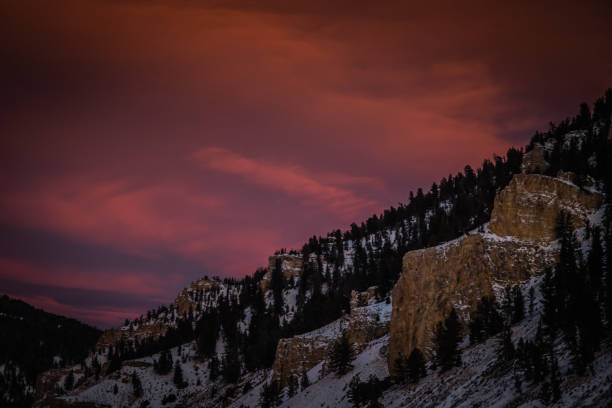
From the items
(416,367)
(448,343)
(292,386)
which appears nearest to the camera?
(448,343)

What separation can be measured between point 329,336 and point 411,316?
1307 inches

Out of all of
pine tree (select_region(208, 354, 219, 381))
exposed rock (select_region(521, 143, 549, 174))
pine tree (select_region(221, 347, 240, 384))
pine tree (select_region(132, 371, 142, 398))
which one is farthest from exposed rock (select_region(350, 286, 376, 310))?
pine tree (select_region(132, 371, 142, 398))

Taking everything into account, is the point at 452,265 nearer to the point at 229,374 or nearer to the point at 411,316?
the point at 411,316

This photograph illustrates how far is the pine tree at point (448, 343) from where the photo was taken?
166 feet

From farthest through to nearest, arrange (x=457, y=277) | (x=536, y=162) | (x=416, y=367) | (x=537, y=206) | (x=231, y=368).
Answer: (x=231, y=368) → (x=536, y=162) → (x=537, y=206) → (x=457, y=277) → (x=416, y=367)

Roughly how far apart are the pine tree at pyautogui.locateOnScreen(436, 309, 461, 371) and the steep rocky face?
16075 mm

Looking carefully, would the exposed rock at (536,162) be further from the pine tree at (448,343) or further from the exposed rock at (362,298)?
the pine tree at (448,343)

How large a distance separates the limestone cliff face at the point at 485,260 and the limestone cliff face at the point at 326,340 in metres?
16.5

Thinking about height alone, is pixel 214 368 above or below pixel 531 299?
below

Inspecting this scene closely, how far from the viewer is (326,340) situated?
92938 millimetres

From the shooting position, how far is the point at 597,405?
27266 mm

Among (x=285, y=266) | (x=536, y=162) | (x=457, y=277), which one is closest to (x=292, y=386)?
(x=457, y=277)

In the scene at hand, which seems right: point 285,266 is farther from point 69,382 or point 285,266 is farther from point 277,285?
point 69,382

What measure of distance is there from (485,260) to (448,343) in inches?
566
